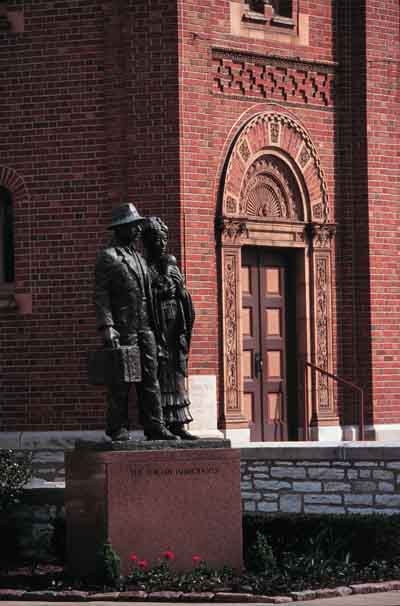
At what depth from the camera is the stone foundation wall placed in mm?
16750

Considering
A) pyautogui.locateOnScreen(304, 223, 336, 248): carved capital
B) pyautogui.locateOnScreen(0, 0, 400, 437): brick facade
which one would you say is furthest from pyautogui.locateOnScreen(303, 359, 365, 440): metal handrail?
pyautogui.locateOnScreen(304, 223, 336, 248): carved capital

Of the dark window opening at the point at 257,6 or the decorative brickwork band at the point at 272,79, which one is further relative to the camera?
the dark window opening at the point at 257,6

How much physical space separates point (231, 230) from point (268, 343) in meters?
1.92

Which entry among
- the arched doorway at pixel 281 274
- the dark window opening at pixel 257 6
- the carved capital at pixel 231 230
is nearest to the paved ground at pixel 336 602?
the arched doorway at pixel 281 274

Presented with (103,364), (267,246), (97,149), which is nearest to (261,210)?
(267,246)

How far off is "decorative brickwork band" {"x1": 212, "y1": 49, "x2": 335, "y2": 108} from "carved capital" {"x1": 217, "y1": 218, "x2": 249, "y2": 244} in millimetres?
1776

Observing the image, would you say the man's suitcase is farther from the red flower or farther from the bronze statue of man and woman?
the red flower

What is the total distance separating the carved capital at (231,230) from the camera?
2086 cm

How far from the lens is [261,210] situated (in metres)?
21.8

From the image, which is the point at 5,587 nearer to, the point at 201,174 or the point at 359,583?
the point at 359,583

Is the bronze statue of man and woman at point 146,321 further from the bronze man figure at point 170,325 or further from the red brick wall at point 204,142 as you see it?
the red brick wall at point 204,142

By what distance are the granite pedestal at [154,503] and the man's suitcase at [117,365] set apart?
1.93ft

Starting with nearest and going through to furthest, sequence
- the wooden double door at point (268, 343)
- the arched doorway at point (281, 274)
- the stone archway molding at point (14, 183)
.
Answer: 1. the stone archway molding at point (14, 183)
2. the arched doorway at point (281, 274)
3. the wooden double door at point (268, 343)

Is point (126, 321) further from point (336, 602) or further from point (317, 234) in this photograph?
point (317, 234)
